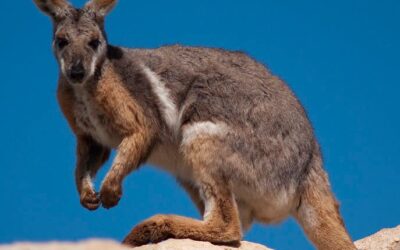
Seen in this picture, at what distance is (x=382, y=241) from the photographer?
12.2 m

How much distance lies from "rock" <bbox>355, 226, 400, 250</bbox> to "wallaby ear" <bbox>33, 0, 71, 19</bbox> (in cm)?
537

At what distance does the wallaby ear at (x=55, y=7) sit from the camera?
10648mm

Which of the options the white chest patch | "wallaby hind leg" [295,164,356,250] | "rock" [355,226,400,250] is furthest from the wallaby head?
"rock" [355,226,400,250]

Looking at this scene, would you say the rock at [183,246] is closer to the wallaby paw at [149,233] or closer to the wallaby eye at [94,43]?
the wallaby paw at [149,233]

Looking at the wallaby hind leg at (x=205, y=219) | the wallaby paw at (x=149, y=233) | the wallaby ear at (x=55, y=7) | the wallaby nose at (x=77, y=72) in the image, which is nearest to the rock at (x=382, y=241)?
the wallaby hind leg at (x=205, y=219)

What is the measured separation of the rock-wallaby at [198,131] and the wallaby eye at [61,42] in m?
0.01

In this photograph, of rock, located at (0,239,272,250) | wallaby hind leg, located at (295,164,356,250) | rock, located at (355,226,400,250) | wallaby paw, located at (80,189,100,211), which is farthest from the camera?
rock, located at (355,226,400,250)

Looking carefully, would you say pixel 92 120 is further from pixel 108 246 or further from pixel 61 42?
pixel 108 246

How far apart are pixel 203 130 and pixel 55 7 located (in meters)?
2.54

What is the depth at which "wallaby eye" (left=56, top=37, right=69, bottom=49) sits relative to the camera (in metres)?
10.3

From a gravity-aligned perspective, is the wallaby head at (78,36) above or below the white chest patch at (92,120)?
above

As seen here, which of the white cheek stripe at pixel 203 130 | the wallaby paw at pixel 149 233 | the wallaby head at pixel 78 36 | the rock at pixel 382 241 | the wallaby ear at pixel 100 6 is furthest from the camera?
the rock at pixel 382 241

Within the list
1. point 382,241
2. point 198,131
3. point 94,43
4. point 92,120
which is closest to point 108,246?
point 198,131

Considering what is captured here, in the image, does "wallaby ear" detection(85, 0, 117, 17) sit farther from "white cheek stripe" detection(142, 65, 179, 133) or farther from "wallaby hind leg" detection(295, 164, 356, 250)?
"wallaby hind leg" detection(295, 164, 356, 250)
